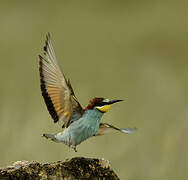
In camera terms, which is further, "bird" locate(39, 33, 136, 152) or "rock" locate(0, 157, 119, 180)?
Result: "bird" locate(39, 33, 136, 152)

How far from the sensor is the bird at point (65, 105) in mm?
1719

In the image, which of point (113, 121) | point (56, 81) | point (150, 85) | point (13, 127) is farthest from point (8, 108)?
point (56, 81)

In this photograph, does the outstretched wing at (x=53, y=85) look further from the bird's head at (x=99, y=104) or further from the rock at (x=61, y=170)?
the rock at (x=61, y=170)

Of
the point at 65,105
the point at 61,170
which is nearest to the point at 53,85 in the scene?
the point at 65,105

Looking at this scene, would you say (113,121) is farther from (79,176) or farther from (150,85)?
(79,176)

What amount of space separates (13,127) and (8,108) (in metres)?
0.12

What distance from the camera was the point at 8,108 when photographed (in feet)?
10.6

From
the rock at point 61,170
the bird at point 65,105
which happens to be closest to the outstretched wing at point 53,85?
the bird at point 65,105

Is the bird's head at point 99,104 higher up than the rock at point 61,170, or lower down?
higher up

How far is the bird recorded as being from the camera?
1719 mm

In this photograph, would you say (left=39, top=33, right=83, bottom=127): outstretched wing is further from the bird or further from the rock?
the rock

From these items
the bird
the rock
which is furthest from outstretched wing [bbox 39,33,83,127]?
the rock

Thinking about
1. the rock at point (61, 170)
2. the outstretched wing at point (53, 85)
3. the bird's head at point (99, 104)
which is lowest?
the rock at point (61, 170)

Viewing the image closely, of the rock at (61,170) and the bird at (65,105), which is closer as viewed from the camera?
the rock at (61,170)
